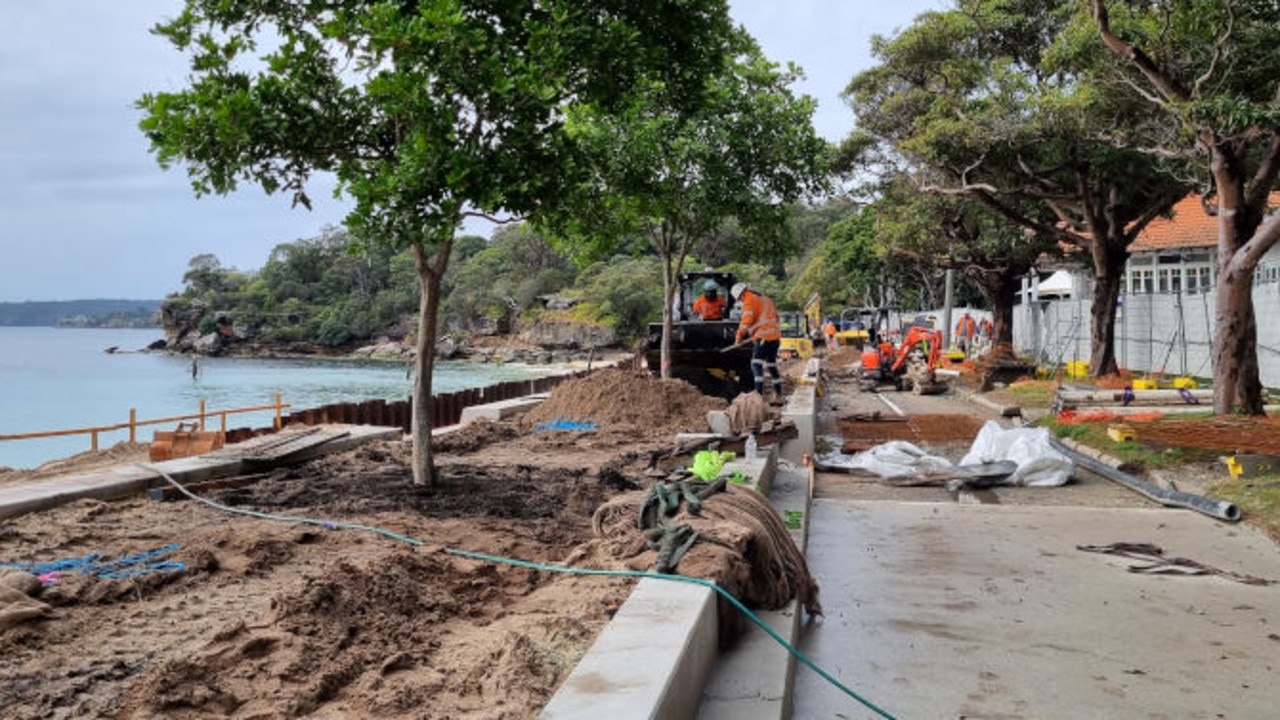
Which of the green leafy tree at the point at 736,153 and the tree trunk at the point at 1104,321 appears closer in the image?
the green leafy tree at the point at 736,153

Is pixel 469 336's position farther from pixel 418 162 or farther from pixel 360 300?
pixel 418 162

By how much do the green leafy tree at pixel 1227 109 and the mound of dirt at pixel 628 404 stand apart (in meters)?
6.61

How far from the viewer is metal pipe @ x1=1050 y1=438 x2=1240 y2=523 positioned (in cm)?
755

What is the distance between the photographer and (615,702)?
8.44 feet

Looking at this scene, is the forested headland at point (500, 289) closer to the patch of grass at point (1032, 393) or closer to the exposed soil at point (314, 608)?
the patch of grass at point (1032, 393)

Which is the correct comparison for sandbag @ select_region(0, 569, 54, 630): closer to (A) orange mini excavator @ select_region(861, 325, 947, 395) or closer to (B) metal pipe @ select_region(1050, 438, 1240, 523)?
(B) metal pipe @ select_region(1050, 438, 1240, 523)

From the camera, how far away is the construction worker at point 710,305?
18456 mm

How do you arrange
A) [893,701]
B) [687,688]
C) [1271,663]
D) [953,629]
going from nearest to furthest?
1. [687,688]
2. [893,701]
3. [1271,663]
4. [953,629]

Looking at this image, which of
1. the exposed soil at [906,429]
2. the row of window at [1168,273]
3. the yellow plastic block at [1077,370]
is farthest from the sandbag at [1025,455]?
the row of window at [1168,273]

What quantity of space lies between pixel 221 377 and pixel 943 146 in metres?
67.8

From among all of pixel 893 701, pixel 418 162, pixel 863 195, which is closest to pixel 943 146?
pixel 863 195

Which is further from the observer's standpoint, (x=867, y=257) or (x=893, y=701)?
(x=867, y=257)

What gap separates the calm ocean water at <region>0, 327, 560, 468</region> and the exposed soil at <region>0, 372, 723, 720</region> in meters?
30.7

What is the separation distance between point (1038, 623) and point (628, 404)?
27.5 feet
